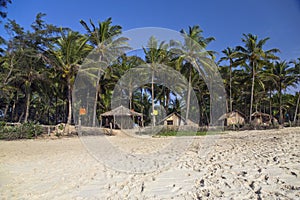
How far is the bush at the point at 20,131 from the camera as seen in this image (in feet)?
42.5

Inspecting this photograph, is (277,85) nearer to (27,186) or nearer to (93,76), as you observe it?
(93,76)

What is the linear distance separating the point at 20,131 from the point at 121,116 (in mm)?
10702

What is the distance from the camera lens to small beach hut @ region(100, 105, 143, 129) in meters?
22.0

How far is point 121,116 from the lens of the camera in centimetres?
2300

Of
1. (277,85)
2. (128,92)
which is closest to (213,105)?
(277,85)

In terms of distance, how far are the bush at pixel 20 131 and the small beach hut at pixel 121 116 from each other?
334 inches

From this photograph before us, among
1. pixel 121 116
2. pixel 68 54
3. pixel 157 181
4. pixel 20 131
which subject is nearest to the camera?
pixel 157 181

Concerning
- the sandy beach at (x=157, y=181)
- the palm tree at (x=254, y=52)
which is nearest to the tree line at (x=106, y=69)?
the palm tree at (x=254, y=52)

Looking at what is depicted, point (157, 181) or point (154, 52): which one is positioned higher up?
point (154, 52)

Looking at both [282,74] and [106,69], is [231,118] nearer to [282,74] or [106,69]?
[282,74]

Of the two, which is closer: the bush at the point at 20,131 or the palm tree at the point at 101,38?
the bush at the point at 20,131

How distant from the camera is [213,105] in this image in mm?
33594

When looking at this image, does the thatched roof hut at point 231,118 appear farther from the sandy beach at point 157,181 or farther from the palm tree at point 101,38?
the sandy beach at point 157,181

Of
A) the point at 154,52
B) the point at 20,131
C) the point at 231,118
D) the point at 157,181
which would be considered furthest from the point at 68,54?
the point at 231,118
